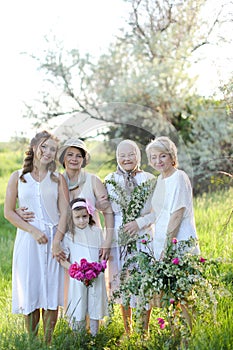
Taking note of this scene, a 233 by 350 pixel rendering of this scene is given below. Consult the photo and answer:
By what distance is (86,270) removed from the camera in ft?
12.8

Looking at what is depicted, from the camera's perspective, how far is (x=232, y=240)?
20.9ft

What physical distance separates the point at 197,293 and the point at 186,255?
0.25m

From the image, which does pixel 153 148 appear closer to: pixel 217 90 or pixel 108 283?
pixel 108 283

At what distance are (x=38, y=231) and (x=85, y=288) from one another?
52cm

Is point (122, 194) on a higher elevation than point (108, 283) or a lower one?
higher

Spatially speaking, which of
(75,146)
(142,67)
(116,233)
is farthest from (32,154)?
(142,67)

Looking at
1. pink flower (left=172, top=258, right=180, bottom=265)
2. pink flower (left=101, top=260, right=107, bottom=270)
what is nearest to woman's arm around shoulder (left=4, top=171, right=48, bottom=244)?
pink flower (left=101, top=260, right=107, bottom=270)

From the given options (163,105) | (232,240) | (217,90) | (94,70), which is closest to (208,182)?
(163,105)

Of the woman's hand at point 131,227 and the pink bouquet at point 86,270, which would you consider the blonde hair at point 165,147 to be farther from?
the pink bouquet at point 86,270

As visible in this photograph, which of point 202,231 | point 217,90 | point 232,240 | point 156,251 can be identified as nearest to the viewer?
point 156,251

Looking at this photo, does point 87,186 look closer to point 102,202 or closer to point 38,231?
point 102,202

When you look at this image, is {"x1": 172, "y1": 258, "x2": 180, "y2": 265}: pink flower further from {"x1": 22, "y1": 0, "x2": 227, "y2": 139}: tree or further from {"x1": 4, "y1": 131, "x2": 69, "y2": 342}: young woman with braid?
{"x1": 22, "y1": 0, "x2": 227, "y2": 139}: tree

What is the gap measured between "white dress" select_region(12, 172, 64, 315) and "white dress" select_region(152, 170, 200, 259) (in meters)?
0.71

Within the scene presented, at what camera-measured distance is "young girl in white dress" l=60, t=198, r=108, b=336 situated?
4023mm
